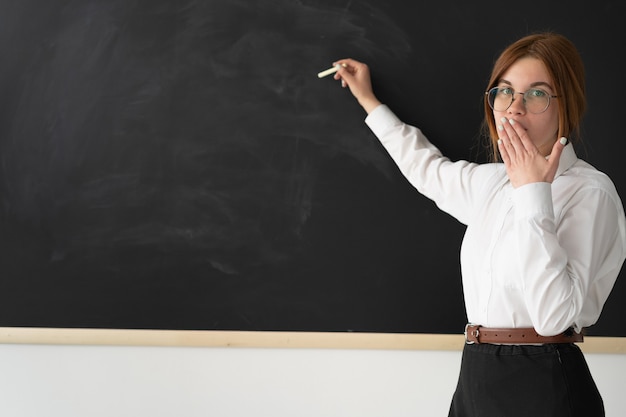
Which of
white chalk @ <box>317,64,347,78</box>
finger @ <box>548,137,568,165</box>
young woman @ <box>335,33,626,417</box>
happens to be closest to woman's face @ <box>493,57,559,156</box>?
young woman @ <box>335,33,626,417</box>

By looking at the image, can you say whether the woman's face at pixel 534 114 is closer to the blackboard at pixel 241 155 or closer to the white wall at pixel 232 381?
the blackboard at pixel 241 155

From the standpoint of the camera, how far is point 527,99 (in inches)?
77.1

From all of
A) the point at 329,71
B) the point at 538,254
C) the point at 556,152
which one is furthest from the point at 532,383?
the point at 329,71

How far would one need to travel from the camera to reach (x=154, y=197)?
2.58m

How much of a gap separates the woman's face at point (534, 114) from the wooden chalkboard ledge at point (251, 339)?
0.79 meters

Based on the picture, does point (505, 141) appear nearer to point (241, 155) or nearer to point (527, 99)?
point (527, 99)

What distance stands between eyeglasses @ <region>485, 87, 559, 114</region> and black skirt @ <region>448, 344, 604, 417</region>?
61 centimetres

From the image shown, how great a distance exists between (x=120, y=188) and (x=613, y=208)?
1.60 metres

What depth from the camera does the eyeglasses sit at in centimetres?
194

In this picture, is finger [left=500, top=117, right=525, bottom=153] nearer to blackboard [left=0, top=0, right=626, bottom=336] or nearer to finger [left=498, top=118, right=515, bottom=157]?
finger [left=498, top=118, right=515, bottom=157]

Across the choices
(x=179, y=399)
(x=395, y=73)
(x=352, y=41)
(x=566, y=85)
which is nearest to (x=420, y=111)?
(x=395, y=73)

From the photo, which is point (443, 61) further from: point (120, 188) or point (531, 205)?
point (120, 188)

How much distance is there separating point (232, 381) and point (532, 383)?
43.1 inches

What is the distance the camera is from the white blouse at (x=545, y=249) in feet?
5.74
